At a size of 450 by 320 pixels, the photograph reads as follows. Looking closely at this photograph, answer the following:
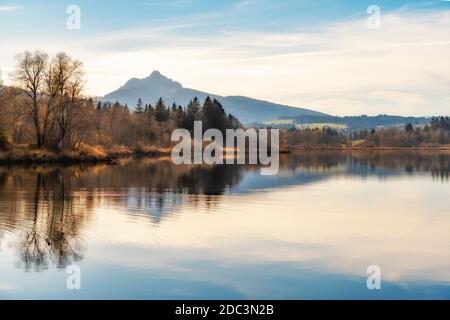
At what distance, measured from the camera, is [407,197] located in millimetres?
36344

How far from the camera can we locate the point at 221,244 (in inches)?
785

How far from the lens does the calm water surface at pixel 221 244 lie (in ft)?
A: 48.2

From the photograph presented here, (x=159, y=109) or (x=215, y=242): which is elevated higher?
(x=159, y=109)

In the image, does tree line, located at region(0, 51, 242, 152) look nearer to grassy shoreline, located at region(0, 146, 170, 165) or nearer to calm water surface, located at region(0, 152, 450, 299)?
grassy shoreline, located at region(0, 146, 170, 165)

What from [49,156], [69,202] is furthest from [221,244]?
[49,156]

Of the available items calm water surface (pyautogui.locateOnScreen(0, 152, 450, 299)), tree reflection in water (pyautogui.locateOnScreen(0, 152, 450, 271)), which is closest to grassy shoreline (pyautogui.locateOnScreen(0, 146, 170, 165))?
tree reflection in water (pyautogui.locateOnScreen(0, 152, 450, 271))

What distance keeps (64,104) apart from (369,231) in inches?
2424

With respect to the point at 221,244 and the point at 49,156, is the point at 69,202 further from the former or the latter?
the point at 49,156

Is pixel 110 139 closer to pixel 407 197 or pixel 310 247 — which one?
pixel 407 197

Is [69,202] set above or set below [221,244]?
above

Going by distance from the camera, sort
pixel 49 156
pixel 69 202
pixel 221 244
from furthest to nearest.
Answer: pixel 49 156, pixel 69 202, pixel 221 244

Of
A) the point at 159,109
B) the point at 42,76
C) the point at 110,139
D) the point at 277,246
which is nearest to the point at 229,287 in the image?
the point at 277,246

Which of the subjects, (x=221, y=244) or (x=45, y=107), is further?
(x=45, y=107)

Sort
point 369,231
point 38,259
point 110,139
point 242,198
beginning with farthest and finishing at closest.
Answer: point 110,139 < point 242,198 < point 369,231 < point 38,259
